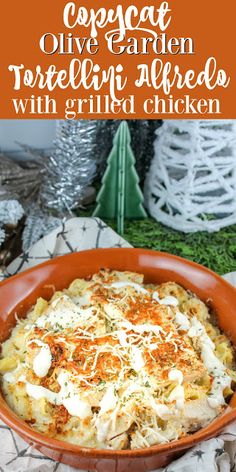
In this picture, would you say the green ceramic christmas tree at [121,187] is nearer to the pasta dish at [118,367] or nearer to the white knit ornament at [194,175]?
the white knit ornament at [194,175]

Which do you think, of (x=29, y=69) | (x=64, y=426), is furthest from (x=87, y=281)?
(x=29, y=69)

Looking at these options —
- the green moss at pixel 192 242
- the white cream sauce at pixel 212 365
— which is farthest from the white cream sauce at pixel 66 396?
the green moss at pixel 192 242

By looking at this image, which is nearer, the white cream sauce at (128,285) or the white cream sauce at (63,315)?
the white cream sauce at (63,315)

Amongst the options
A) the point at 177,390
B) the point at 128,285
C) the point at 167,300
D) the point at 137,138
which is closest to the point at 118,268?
the point at 128,285

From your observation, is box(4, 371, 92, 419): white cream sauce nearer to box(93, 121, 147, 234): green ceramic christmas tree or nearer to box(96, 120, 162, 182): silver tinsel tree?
box(93, 121, 147, 234): green ceramic christmas tree

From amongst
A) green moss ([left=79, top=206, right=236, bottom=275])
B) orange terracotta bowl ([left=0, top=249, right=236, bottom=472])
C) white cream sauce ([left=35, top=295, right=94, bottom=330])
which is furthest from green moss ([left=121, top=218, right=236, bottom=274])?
white cream sauce ([left=35, top=295, right=94, bottom=330])

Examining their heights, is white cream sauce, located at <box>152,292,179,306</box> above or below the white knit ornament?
below
